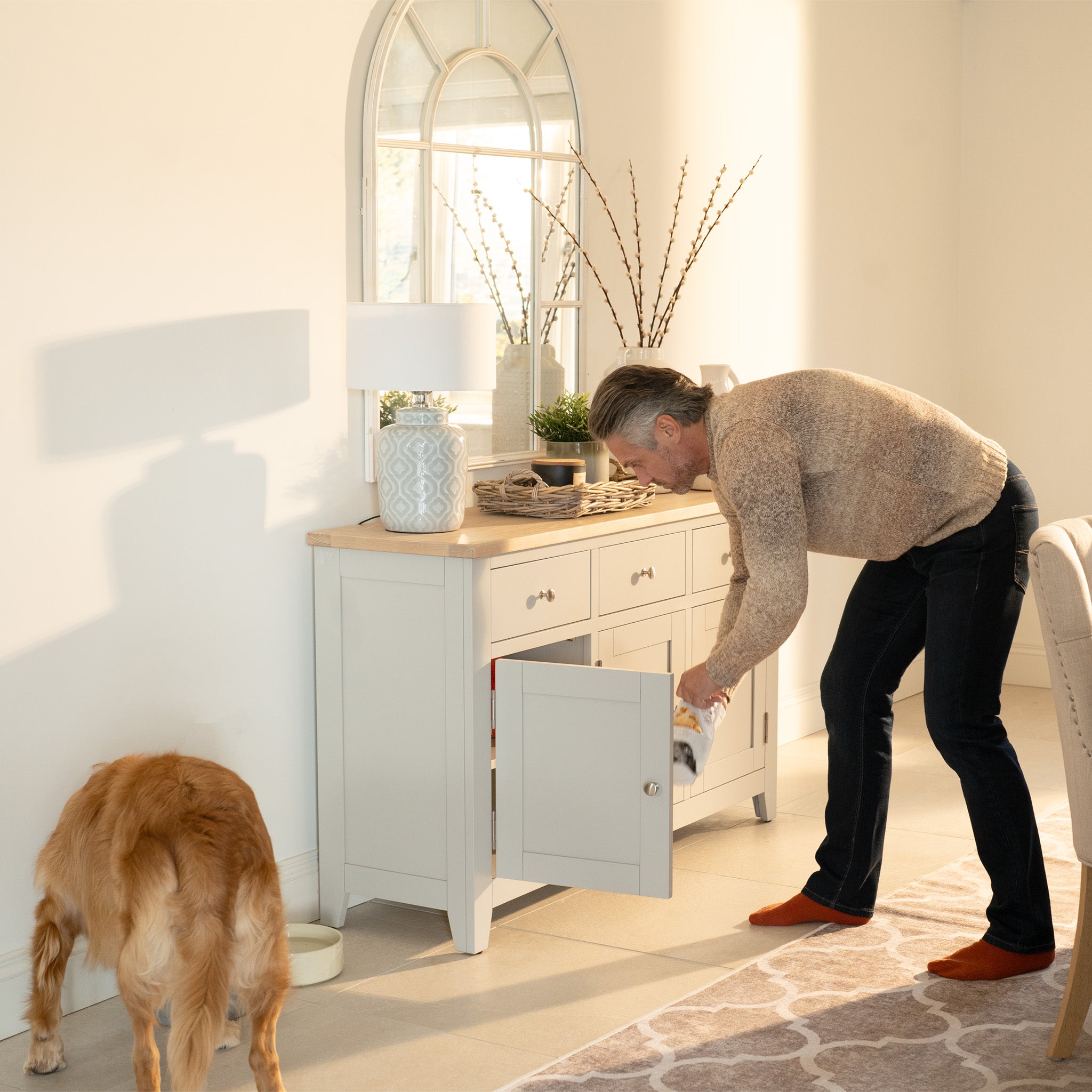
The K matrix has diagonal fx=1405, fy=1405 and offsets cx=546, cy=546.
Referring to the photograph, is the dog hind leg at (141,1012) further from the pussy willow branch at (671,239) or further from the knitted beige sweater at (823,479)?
the pussy willow branch at (671,239)

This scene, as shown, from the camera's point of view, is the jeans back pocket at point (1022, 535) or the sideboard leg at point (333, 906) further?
the sideboard leg at point (333, 906)

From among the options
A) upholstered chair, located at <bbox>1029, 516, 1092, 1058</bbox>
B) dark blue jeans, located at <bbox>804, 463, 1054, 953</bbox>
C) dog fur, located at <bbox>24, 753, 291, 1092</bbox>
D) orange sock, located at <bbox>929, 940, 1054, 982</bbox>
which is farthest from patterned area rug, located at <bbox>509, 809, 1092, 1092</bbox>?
dog fur, located at <bbox>24, 753, 291, 1092</bbox>

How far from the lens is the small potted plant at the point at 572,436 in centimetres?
319

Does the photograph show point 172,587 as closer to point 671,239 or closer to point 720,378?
point 720,378

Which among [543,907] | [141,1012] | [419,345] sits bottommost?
[543,907]

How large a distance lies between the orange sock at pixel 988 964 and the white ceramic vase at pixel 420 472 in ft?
4.12

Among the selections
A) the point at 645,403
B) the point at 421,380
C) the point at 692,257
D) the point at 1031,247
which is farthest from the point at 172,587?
the point at 1031,247

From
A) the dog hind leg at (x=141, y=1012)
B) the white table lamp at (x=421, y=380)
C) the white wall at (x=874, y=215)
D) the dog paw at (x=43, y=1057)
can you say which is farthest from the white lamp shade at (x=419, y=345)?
the white wall at (x=874, y=215)

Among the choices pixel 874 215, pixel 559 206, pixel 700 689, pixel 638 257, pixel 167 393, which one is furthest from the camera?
pixel 874 215

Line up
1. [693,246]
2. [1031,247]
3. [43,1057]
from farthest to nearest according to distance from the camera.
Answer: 1. [1031,247]
2. [693,246]
3. [43,1057]

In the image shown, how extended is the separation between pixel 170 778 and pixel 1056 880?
1.96m

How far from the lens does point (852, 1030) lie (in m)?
2.36

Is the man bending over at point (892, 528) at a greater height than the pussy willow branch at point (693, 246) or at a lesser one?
lesser

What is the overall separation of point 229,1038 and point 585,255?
1966 millimetres
